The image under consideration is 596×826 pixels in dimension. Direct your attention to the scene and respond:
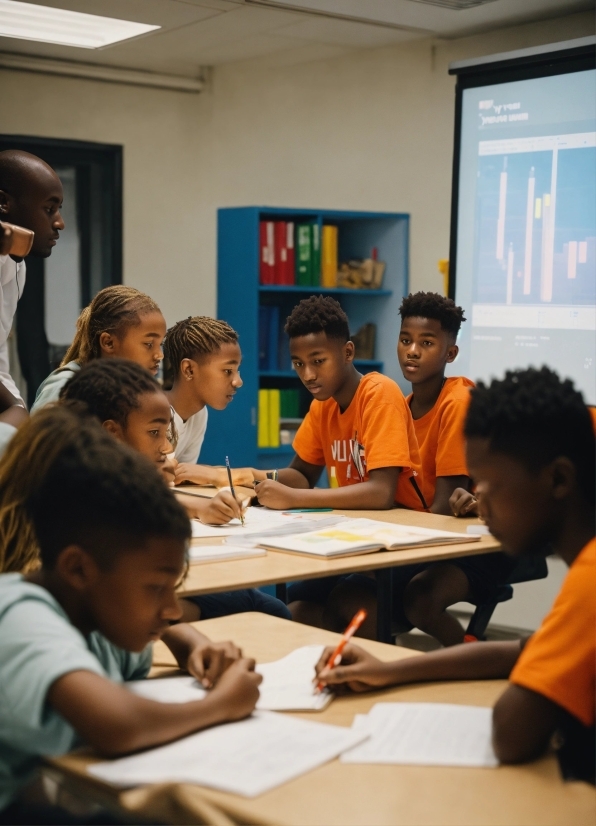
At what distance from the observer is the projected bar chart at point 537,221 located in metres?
4.48

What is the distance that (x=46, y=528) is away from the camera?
4.27 ft

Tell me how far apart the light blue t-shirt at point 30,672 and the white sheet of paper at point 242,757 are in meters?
0.08

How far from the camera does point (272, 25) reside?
529 cm

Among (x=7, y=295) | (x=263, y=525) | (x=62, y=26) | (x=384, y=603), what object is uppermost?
(x=62, y=26)

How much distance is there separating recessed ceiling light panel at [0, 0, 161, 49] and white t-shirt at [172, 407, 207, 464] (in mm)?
2438

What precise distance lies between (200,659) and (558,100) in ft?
12.1

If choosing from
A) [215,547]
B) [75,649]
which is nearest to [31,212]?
[215,547]

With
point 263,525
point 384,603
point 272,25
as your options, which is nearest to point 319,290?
point 272,25

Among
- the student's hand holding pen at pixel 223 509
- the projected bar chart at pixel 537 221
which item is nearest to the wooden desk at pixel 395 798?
the student's hand holding pen at pixel 223 509

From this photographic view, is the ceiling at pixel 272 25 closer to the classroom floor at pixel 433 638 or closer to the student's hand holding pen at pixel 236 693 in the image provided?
the classroom floor at pixel 433 638

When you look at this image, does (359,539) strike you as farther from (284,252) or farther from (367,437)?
(284,252)

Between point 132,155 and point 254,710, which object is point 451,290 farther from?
point 254,710

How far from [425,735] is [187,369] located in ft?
7.36

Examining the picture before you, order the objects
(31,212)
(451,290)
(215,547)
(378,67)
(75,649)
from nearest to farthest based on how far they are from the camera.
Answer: (75,649)
(215,547)
(31,212)
(451,290)
(378,67)
